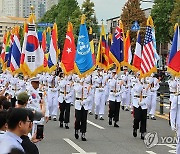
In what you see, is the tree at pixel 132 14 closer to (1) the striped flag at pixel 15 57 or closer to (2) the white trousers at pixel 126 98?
(2) the white trousers at pixel 126 98

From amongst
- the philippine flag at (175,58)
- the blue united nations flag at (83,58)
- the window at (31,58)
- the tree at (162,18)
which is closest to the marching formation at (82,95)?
the blue united nations flag at (83,58)

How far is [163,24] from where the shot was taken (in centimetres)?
5162

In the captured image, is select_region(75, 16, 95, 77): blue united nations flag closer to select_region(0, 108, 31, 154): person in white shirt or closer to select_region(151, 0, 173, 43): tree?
select_region(0, 108, 31, 154): person in white shirt

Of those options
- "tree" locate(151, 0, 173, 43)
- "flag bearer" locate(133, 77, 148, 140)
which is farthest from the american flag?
"tree" locate(151, 0, 173, 43)

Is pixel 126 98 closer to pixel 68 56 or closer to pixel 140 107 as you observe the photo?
pixel 68 56

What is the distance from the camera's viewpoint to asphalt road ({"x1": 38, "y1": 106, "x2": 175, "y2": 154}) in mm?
10383

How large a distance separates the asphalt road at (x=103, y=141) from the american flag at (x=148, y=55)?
198 cm

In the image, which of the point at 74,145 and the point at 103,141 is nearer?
the point at 74,145

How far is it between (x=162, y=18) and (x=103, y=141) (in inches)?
1634

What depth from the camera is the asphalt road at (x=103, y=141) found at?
10383mm

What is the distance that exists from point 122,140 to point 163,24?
1625 inches

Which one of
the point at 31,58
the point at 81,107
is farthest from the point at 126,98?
the point at 31,58

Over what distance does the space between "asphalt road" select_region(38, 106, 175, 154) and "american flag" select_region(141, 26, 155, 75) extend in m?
1.98

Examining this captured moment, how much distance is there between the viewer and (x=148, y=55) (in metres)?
13.2
